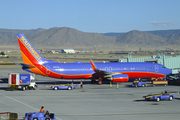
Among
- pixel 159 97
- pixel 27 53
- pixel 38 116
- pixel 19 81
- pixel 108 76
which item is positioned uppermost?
pixel 27 53

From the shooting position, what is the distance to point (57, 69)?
203 ft

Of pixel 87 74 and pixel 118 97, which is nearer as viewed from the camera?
pixel 118 97

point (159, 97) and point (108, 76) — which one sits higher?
point (108, 76)

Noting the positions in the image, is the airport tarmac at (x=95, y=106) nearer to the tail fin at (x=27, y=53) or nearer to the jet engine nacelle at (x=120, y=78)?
the jet engine nacelle at (x=120, y=78)

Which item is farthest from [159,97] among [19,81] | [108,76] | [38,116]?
[19,81]


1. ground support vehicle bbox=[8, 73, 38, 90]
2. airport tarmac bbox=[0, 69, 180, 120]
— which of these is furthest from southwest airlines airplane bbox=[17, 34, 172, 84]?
airport tarmac bbox=[0, 69, 180, 120]

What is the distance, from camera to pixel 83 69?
208ft

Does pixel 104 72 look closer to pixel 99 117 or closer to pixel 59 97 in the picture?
pixel 59 97

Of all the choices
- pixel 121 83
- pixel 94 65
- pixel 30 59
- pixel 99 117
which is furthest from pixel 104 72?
pixel 99 117

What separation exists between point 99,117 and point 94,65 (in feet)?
106

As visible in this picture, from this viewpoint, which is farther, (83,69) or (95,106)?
(83,69)

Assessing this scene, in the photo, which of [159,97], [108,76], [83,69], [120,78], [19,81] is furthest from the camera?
[83,69]

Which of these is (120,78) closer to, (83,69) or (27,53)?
(83,69)

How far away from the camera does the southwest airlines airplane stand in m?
60.8
